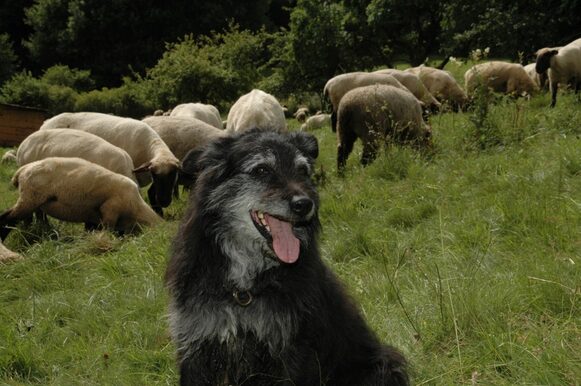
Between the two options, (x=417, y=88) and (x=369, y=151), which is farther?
(x=417, y=88)

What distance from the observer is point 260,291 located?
3502 millimetres

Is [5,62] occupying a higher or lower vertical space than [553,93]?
lower

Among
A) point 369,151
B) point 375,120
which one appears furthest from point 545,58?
point 369,151

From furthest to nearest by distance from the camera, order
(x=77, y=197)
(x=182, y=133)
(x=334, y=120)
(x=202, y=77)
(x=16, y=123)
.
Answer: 1. (x=202, y=77)
2. (x=16, y=123)
3. (x=334, y=120)
4. (x=182, y=133)
5. (x=77, y=197)

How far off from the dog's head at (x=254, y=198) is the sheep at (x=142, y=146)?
625cm

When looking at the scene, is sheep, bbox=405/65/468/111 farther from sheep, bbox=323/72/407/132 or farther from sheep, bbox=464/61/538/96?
sheep, bbox=323/72/407/132

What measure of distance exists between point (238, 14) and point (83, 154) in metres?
39.6

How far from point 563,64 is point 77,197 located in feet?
35.2

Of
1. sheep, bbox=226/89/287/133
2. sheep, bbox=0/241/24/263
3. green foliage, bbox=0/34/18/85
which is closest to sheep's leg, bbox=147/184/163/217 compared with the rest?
sheep, bbox=226/89/287/133

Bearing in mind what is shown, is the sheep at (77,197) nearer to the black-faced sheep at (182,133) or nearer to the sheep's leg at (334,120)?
the black-faced sheep at (182,133)

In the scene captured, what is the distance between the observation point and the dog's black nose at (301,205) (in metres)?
3.30

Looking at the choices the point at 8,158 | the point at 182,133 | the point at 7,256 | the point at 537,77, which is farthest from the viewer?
the point at 537,77

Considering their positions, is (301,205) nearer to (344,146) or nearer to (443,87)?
(344,146)

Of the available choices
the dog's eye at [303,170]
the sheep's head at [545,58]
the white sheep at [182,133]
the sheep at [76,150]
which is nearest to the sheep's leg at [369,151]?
the white sheep at [182,133]
